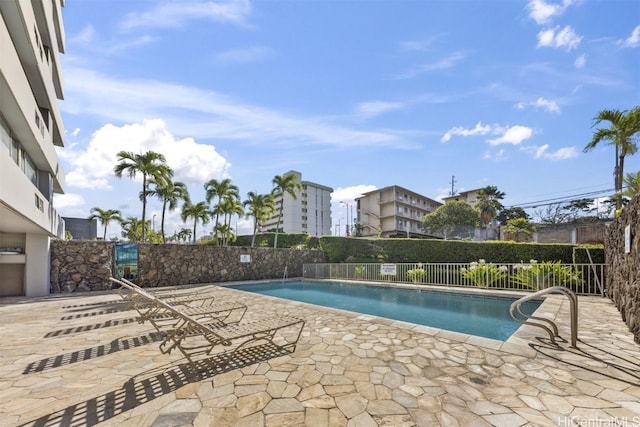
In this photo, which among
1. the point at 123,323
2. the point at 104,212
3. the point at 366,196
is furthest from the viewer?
the point at 366,196

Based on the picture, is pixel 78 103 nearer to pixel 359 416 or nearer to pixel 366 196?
pixel 359 416

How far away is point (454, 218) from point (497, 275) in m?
34.4

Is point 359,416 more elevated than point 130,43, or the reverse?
point 130,43

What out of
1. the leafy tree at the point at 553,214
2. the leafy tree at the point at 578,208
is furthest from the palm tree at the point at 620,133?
the leafy tree at the point at 553,214

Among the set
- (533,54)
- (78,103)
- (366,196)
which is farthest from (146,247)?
(366,196)

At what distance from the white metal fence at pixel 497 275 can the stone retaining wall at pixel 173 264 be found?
4.95 m

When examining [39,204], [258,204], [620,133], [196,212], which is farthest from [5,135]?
[620,133]

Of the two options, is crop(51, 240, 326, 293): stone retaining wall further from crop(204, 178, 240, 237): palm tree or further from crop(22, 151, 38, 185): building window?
crop(204, 178, 240, 237): palm tree

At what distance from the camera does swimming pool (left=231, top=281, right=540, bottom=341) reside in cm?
693

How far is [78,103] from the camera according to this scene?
332 inches

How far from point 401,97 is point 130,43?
8287mm

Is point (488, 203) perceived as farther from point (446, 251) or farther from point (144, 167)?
point (144, 167)

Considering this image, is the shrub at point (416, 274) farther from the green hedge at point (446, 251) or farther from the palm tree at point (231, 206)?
the palm tree at point (231, 206)

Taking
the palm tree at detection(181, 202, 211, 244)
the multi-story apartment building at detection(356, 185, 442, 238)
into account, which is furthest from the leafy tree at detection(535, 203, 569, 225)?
the palm tree at detection(181, 202, 211, 244)
